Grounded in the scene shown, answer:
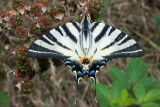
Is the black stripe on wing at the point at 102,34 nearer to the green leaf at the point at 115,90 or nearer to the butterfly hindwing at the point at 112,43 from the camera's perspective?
the butterfly hindwing at the point at 112,43

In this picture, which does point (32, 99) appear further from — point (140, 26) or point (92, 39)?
point (140, 26)

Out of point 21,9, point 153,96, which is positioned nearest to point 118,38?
point 153,96

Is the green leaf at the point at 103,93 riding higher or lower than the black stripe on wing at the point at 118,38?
lower

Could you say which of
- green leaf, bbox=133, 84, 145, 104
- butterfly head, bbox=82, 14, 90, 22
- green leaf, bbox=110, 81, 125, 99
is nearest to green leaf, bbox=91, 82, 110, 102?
green leaf, bbox=110, 81, 125, 99

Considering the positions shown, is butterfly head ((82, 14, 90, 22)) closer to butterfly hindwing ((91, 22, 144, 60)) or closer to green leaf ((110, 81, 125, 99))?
butterfly hindwing ((91, 22, 144, 60))

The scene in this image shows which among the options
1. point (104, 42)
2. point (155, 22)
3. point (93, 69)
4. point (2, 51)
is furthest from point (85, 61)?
point (155, 22)

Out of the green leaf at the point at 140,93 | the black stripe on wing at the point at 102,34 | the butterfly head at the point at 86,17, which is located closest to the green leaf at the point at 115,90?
the green leaf at the point at 140,93

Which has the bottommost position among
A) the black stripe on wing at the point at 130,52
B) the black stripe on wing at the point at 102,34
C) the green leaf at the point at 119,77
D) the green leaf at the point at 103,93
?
the green leaf at the point at 103,93
